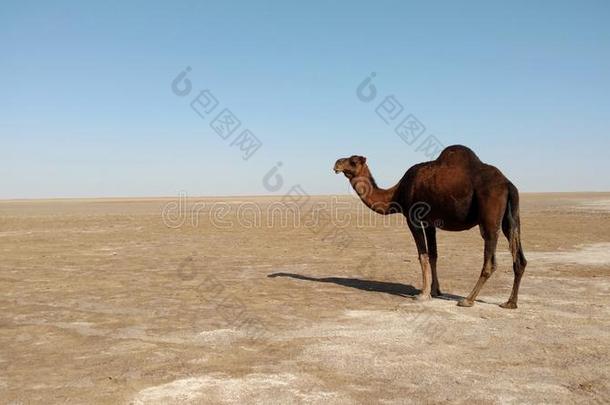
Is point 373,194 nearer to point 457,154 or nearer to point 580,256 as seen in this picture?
point 457,154

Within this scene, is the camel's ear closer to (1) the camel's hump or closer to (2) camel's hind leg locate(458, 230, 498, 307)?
(1) the camel's hump

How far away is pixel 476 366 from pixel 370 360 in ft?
4.05

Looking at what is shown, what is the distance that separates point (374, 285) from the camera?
12.1 meters

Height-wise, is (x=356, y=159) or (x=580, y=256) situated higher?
(x=356, y=159)

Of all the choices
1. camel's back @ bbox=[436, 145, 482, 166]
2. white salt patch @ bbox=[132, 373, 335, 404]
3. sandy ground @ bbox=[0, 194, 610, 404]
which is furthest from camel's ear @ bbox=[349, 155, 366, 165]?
white salt patch @ bbox=[132, 373, 335, 404]

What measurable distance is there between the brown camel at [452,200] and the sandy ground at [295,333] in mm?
899

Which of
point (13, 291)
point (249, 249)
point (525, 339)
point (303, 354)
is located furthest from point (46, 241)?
point (525, 339)

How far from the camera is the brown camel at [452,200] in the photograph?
9.37m

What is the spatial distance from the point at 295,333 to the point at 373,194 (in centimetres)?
439

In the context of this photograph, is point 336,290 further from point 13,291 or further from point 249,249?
point 249,249

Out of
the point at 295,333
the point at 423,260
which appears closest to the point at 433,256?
the point at 423,260

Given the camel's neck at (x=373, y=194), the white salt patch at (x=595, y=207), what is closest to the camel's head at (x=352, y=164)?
the camel's neck at (x=373, y=194)

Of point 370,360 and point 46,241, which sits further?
point 46,241

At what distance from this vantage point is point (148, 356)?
21.7ft
